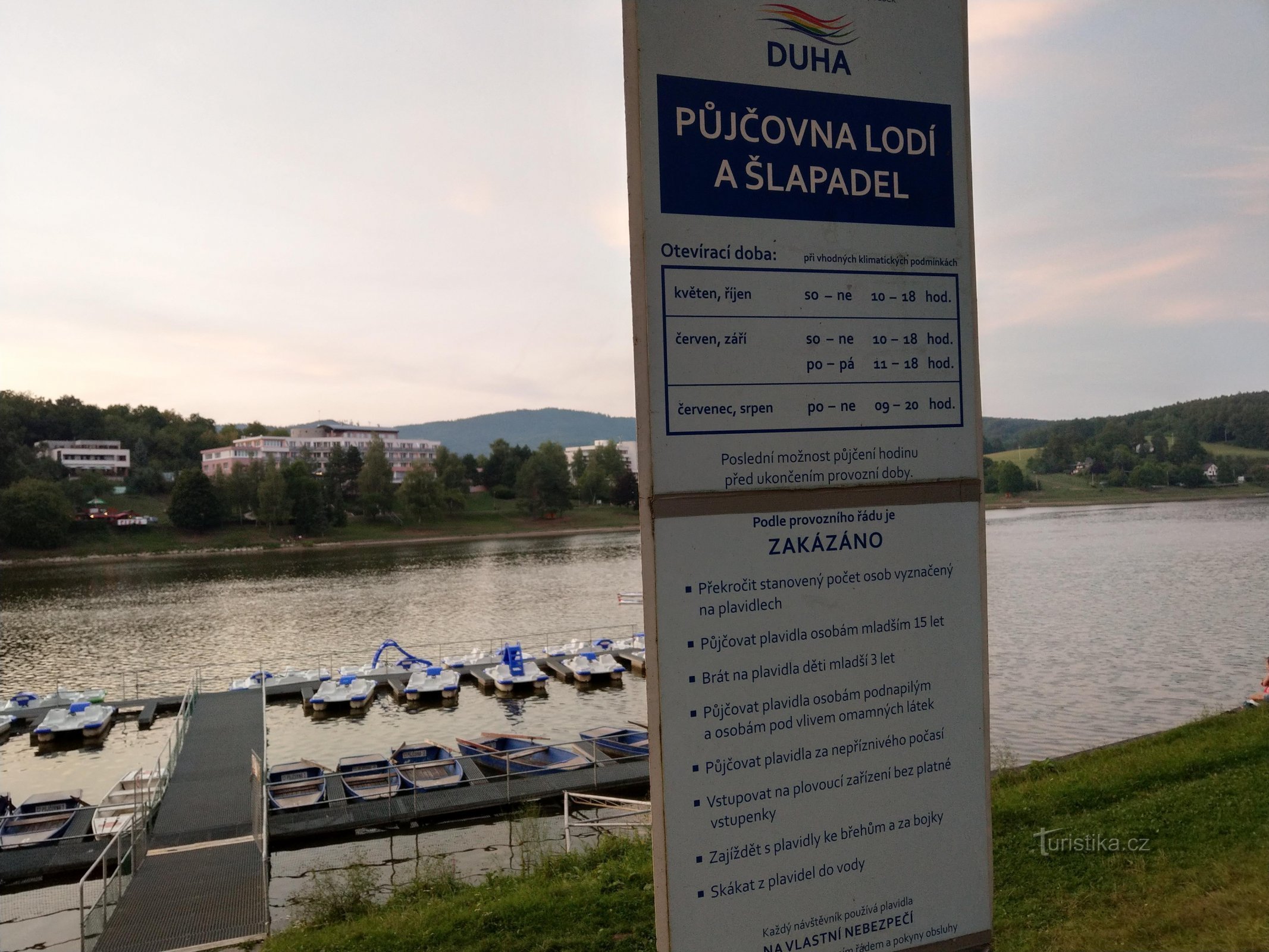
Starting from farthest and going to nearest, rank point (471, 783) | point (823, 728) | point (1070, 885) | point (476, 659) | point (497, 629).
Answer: point (497, 629) → point (476, 659) → point (471, 783) → point (1070, 885) → point (823, 728)

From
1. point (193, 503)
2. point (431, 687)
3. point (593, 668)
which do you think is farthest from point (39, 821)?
point (193, 503)

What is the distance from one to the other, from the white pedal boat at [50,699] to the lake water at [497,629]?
1600 mm

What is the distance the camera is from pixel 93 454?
104 meters

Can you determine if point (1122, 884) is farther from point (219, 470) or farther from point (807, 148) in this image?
point (219, 470)

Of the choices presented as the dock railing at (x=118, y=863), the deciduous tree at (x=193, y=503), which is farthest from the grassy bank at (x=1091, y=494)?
the deciduous tree at (x=193, y=503)

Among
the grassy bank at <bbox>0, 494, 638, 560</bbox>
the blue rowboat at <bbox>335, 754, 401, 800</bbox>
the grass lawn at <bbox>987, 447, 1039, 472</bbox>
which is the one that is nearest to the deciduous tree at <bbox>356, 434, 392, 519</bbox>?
the grassy bank at <bbox>0, 494, 638, 560</bbox>

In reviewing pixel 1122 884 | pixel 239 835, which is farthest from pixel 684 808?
pixel 239 835

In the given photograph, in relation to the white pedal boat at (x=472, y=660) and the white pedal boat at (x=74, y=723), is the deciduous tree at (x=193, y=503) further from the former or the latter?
the white pedal boat at (x=74, y=723)

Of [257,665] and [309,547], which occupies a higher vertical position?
[309,547]

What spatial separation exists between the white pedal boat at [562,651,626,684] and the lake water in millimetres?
592

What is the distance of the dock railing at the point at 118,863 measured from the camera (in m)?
9.23

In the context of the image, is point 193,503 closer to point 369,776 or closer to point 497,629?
point 497,629

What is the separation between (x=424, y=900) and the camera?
947 centimetres

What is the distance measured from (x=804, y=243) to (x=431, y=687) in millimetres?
25385
